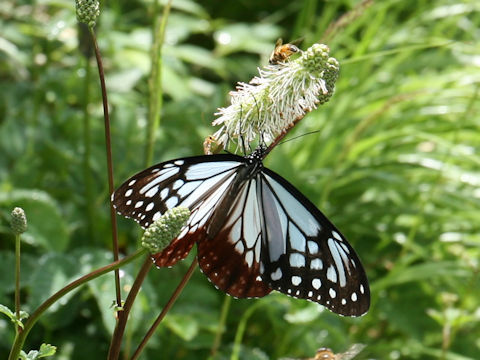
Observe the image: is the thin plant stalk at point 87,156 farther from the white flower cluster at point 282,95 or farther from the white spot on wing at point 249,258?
the white flower cluster at point 282,95

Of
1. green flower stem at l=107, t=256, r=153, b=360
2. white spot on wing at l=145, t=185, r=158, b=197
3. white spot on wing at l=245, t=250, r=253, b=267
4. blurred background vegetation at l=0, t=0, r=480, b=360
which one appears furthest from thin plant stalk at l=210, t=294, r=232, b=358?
green flower stem at l=107, t=256, r=153, b=360

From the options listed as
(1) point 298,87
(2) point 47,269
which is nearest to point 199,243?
(1) point 298,87

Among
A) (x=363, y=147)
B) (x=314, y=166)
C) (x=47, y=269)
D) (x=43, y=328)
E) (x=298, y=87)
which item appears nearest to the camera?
(x=298, y=87)

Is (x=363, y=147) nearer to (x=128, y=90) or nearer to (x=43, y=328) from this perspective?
(x=128, y=90)

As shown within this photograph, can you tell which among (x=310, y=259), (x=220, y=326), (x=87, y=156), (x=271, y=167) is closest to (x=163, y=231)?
(x=310, y=259)

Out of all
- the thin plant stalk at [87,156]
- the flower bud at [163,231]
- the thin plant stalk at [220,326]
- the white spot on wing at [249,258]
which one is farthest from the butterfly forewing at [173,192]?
the thin plant stalk at [87,156]

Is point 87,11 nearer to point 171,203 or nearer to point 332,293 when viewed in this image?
point 171,203
